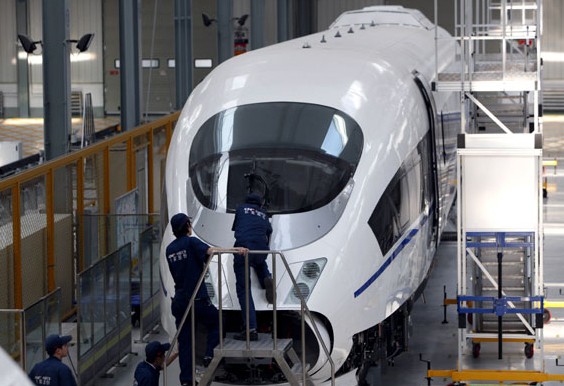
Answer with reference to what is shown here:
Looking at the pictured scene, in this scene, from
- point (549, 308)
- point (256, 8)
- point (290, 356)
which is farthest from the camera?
point (256, 8)

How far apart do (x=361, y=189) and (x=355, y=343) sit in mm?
1435

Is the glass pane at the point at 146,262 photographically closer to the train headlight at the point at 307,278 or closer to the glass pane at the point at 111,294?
the glass pane at the point at 111,294

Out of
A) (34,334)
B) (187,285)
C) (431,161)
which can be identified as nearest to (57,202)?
(34,334)

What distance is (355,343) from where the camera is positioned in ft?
37.3

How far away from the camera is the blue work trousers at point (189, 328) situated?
434 inches

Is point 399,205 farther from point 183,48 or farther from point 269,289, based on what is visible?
point 183,48

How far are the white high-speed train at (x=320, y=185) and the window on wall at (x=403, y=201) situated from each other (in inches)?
0.8

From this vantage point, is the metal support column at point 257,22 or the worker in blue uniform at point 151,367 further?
the metal support column at point 257,22

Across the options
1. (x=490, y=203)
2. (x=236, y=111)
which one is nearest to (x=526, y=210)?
(x=490, y=203)

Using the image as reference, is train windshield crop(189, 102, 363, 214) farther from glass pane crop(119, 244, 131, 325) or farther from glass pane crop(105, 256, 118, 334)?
glass pane crop(119, 244, 131, 325)

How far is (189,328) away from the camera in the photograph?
1145cm

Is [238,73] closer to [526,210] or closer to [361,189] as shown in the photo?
[361,189]

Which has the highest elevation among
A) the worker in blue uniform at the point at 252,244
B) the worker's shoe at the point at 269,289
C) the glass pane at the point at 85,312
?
the worker in blue uniform at the point at 252,244

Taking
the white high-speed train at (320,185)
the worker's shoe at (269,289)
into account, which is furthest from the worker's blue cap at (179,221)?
the worker's shoe at (269,289)
